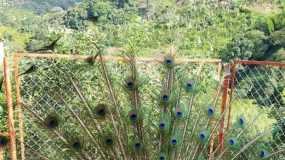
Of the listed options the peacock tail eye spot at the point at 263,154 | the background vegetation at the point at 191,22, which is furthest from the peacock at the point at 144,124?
the background vegetation at the point at 191,22

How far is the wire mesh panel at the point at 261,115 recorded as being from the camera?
3000 mm

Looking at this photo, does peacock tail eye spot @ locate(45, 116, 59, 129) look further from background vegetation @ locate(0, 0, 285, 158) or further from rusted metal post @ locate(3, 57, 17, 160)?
background vegetation @ locate(0, 0, 285, 158)

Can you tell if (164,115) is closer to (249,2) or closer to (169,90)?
(169,90)

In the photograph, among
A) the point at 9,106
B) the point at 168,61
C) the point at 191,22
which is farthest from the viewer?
the point at 191,22

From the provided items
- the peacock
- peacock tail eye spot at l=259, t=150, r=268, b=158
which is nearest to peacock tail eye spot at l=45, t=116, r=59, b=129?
the peacock

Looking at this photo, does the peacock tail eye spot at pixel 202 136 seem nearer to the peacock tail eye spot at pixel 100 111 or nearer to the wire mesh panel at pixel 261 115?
the wire mesh panel at pixel 261 115

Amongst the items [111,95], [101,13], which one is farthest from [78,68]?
[101,13]

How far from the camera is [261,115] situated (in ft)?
10.5

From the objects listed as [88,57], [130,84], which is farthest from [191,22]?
[130,84]

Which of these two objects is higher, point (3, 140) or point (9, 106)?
point (9, 106)

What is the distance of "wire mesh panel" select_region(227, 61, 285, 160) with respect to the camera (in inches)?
118

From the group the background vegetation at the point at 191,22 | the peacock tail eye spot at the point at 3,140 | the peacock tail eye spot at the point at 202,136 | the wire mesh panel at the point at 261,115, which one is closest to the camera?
the peacock tail eye spot at the point at 202,136

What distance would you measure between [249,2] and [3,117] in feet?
124

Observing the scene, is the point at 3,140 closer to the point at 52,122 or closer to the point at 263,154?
the point at 52,122
